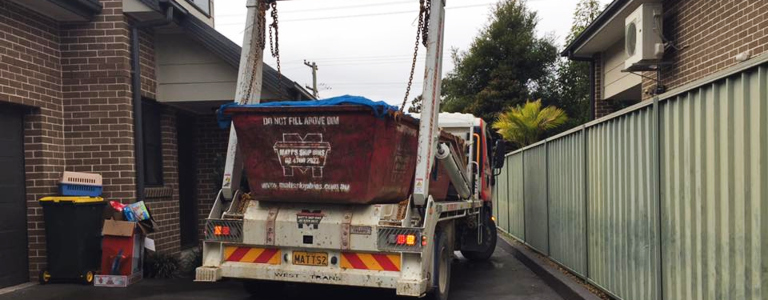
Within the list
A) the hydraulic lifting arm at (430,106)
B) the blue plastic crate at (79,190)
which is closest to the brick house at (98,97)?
the blue plastic crate at (79,190)

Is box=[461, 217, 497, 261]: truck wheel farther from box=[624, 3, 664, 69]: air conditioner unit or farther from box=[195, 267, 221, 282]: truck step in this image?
box=[195, 267, 221, 282]: truck step

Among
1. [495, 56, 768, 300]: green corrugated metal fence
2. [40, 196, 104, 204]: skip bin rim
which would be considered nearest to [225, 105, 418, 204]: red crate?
[495, 56, 768, 300]: green corrugated metal fence

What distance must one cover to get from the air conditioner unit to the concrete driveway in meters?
3.55

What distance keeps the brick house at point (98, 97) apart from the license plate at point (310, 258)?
2992 mm

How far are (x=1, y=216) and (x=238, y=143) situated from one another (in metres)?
3.61

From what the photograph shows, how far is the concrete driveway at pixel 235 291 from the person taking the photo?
22.5 ft

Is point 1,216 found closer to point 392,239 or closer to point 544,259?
point 392,239

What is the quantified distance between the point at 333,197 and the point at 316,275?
767mm

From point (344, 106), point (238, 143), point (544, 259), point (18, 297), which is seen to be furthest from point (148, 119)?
point (544, 259)

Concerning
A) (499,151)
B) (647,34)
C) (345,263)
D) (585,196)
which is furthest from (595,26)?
(345,263)

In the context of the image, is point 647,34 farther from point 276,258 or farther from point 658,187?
point 276,258

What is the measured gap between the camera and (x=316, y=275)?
5574mm

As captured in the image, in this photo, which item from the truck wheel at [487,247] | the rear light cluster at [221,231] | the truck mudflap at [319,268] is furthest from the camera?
the truck wheel at [487,247]

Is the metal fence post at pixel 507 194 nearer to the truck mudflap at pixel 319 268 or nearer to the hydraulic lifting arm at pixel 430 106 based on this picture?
the hydraulic lifting arm at pixel 430 106
